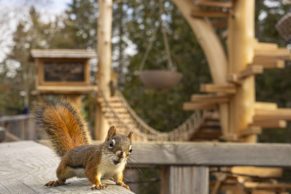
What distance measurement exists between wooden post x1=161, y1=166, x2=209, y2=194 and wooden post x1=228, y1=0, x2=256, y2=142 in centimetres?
357

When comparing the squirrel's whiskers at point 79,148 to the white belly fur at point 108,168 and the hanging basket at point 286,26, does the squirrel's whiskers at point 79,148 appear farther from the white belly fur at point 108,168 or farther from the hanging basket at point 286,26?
the hanging basket at point 286,26

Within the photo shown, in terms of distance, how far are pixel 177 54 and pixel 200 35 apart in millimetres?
9471

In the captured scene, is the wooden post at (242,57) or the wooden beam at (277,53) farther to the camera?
the wooden post at (242,57)

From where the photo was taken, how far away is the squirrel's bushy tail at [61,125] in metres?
1.76

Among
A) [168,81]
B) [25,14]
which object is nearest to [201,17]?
[168,81]

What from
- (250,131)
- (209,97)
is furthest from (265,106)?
(209,97)

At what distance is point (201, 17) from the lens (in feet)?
21.1

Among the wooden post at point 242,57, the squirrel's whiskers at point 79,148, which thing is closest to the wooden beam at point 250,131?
the wooden post at point 242,57

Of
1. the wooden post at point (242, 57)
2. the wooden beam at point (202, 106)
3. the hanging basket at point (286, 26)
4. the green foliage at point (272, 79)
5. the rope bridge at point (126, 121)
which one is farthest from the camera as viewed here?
the green foliage at point (272, 79)

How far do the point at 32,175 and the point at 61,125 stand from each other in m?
0.18

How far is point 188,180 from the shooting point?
2.39 meters

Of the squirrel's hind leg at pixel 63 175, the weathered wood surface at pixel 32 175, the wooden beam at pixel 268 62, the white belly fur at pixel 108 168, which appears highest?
the wooden beam at pixel 268 62

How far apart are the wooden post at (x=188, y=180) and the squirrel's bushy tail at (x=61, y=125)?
685mm

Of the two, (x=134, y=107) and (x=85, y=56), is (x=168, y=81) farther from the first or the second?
(x=134, y=107)
